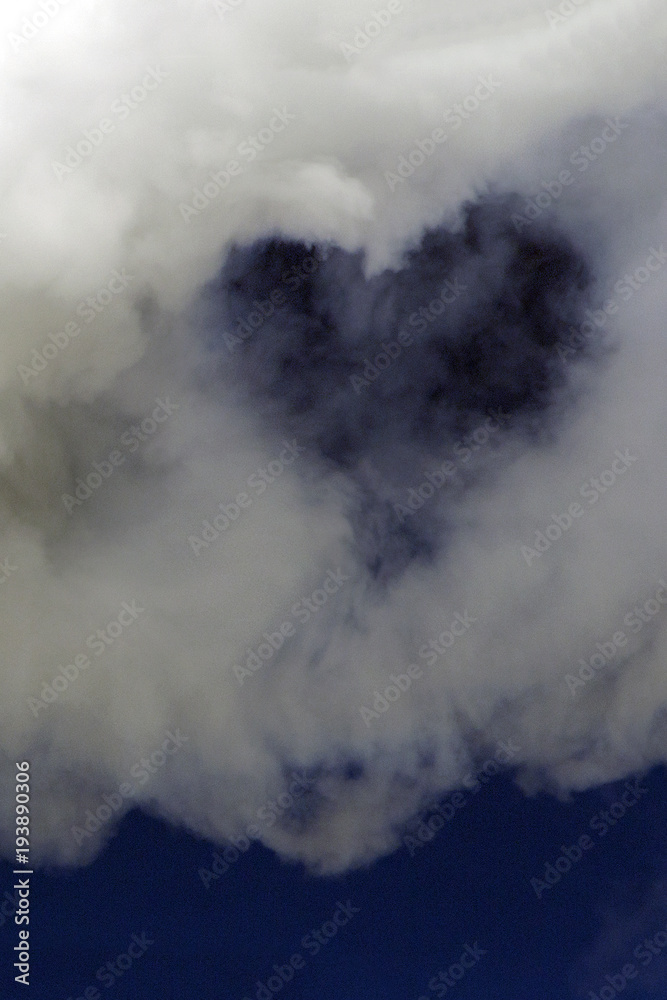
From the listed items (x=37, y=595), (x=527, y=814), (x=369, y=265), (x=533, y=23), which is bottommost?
(x=37, y=595)

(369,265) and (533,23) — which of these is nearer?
(533,23)

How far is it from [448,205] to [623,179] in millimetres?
4106

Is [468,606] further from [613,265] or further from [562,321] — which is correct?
[613,265]

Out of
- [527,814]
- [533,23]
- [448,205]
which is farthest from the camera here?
[527,814]

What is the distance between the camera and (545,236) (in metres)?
24.6

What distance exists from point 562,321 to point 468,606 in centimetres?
742

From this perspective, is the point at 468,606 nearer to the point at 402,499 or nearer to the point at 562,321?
the point at 402,499

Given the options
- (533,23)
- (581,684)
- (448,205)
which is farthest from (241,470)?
(533,23)

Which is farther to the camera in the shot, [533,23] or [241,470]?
[241,470]

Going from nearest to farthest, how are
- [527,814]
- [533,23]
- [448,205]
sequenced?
[533,23] → [448,205] → [527,814]

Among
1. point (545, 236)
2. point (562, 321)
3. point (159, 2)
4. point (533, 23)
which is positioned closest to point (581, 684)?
point (562, 321)

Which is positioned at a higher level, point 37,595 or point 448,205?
point 448,205

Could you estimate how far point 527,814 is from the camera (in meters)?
25.0

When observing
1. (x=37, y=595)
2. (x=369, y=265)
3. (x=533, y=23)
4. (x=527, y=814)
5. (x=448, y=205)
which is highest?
(x=533, y=23)
